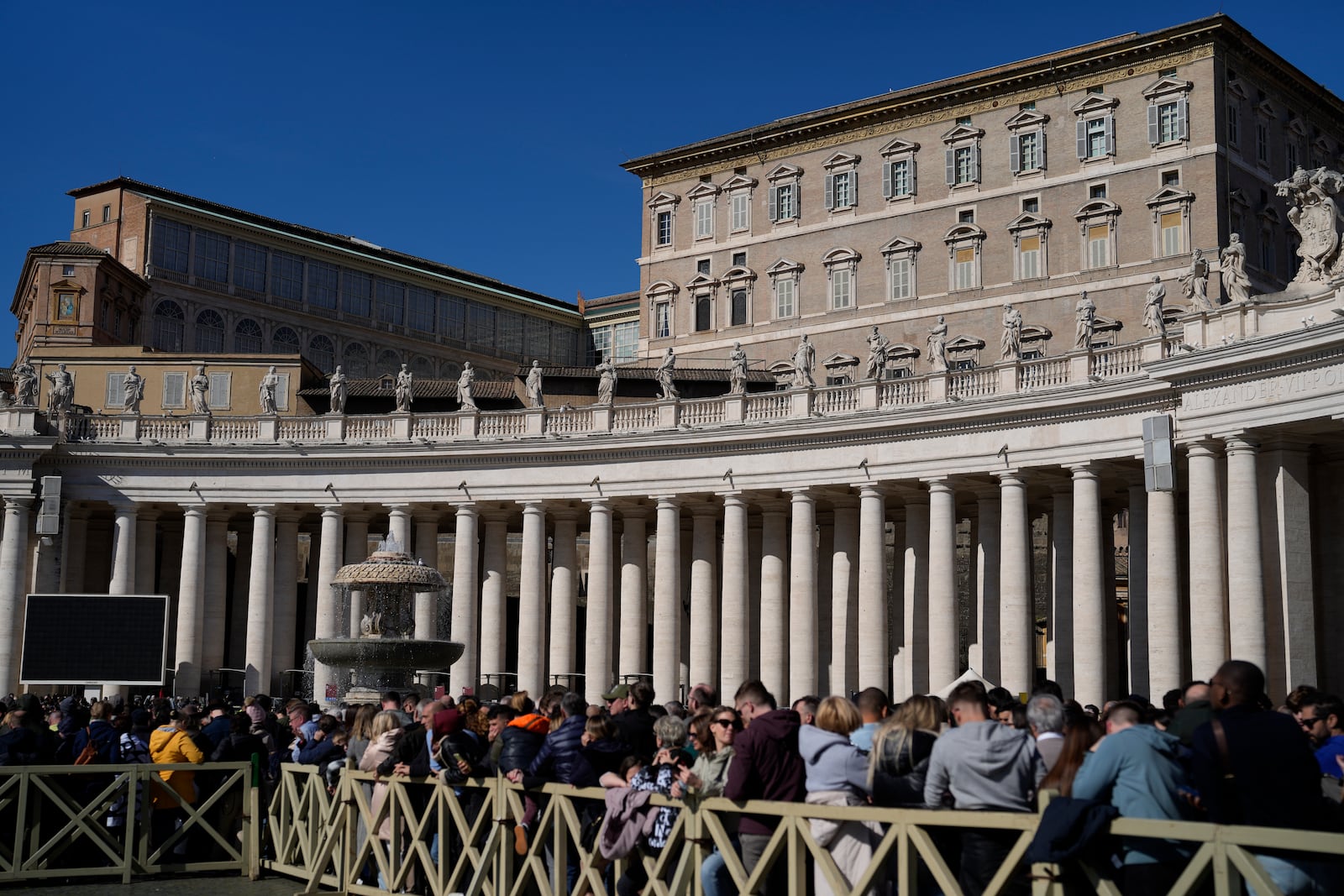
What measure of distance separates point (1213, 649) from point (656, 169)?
50475mm

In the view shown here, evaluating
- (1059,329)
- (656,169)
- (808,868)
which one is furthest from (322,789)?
(656,169)

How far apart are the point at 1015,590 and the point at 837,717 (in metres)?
30.7

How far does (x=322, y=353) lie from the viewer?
3762 inches

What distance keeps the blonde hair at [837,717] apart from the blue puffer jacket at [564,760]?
322 cm

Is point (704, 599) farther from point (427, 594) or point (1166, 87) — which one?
point (1166, 87)

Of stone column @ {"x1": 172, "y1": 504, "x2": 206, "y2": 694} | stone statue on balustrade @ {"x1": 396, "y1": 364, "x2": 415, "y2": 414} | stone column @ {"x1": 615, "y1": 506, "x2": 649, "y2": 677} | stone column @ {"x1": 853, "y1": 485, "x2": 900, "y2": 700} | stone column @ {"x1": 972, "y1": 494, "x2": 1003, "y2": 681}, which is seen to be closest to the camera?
stone column @ {"x1": 853, "y1": 485, "x2": 900, "y2": 700}

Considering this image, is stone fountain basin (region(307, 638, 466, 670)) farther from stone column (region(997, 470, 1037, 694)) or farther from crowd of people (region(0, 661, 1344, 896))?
stone column (region(997, 470, 1037, 694))

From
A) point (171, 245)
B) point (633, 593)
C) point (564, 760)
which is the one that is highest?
point (171, 245)

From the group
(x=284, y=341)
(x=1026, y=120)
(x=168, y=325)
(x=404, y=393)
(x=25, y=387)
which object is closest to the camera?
(x=25, y=387)

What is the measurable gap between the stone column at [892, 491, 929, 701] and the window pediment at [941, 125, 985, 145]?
86.4ft

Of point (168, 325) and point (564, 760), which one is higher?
point (168, 325)

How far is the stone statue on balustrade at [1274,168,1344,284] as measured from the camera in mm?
35438

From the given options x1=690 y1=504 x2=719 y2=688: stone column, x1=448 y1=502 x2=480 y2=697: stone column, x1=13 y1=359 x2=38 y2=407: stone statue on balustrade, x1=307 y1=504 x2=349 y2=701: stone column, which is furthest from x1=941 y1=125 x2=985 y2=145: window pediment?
x1=13 y1=359 x2=38 y2=407: stone statue on balustrade

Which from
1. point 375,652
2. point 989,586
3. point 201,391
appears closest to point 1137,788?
point 375,652
